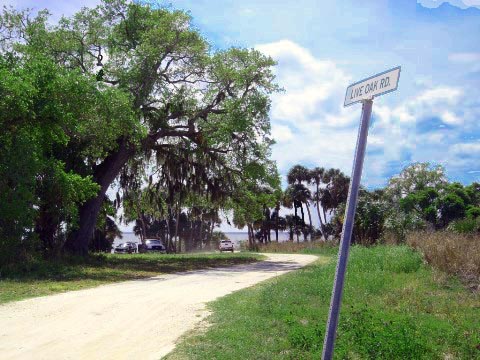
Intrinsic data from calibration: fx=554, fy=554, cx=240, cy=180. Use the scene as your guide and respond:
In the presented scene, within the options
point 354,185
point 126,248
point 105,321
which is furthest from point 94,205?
point 126,248

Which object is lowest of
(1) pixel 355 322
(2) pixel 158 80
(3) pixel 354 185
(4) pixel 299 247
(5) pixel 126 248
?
(1) pixel 355 322

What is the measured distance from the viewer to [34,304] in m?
12.7

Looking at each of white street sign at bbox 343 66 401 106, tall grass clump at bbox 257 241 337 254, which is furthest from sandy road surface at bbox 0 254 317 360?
tall grass clump at bbox 257 241 337 254

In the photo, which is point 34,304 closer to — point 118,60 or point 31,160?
point 31,160

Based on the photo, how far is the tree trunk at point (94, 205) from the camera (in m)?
26.9

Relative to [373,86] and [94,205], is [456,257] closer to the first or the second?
[373,86]

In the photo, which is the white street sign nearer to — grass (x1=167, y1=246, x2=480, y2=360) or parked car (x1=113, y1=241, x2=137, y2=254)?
grass (x1=167, y1=246, x2=480, y2=360)

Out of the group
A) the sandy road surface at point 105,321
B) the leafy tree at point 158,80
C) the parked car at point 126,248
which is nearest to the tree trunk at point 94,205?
the leafy tree at point 158,80

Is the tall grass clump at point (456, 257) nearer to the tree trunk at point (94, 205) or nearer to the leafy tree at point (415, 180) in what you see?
the tree trunk at point (94, 205)

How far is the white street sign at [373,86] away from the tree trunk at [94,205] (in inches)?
913

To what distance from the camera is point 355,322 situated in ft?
28.4

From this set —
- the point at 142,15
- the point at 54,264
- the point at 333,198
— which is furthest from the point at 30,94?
the point at 333,198

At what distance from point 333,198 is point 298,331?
5789 centimetres

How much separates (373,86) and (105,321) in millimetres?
8213
